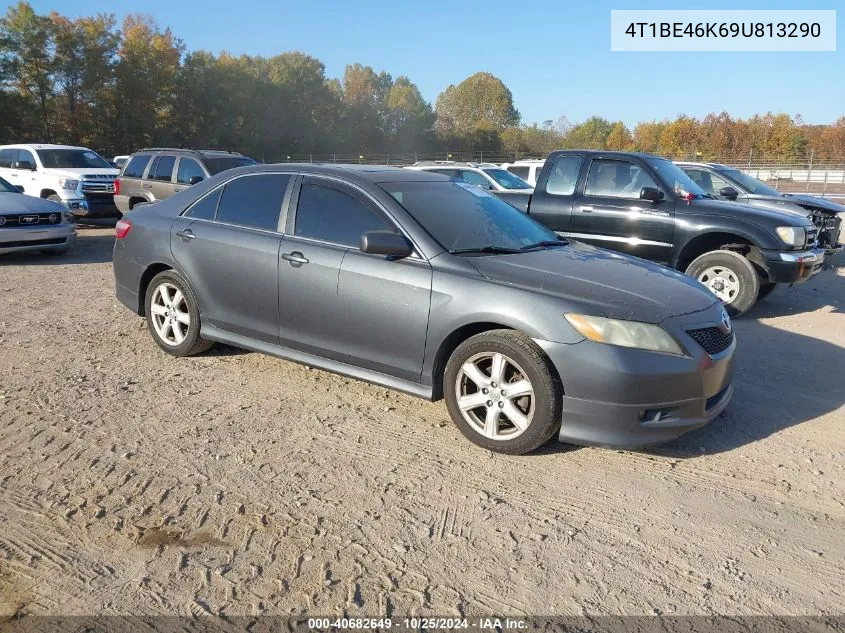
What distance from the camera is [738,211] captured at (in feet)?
26.6

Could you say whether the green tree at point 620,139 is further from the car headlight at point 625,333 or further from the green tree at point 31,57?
the car headlight at point 625,333

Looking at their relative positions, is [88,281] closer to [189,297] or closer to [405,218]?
[189,297]

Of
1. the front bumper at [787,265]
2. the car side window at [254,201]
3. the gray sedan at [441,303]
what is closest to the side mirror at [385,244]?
the gray sedan at [441,303]

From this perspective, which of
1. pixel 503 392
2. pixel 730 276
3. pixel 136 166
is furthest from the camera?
pixel 136 166

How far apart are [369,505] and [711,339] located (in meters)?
2.22

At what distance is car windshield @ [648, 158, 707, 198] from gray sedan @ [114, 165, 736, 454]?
3748 millimetres

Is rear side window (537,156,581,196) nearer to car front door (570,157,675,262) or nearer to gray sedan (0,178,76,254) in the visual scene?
car front door (570,157,675,262)

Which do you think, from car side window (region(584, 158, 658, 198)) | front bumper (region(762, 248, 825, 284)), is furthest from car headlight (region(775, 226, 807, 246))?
car side window (region(584, 158, 658, 198))

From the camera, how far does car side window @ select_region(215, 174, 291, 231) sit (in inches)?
205

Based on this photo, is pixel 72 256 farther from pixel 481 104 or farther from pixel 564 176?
pixel 481 104

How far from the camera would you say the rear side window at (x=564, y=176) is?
29.4 feet

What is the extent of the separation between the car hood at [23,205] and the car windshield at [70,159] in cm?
458

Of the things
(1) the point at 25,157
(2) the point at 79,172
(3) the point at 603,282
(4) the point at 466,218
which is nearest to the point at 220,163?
(2) the point at 79,172

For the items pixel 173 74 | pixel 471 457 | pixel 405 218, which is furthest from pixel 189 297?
pixel 173 74
